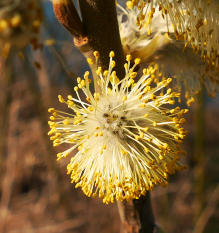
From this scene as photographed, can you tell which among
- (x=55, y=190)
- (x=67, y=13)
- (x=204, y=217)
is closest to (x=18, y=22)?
(x=67, y=13)

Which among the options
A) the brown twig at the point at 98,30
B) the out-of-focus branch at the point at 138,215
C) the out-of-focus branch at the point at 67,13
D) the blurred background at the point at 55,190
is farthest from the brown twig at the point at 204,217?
the out-of-focus branch at the point at 67,13

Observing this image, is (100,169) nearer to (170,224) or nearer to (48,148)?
(48,148)

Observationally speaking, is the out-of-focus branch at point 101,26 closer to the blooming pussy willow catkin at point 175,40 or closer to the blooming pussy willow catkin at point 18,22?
the blooming pussy willow catkin at point 175,40

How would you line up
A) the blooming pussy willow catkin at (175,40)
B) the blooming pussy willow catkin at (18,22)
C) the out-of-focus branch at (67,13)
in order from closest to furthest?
the blooming pussy willow catkin at (18,22) → the out-of-focus branch at (67,13) → the blooming pussy willow catkin at (175,40)

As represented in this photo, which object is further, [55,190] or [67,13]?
[55,190]

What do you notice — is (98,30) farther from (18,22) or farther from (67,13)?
(18,22)

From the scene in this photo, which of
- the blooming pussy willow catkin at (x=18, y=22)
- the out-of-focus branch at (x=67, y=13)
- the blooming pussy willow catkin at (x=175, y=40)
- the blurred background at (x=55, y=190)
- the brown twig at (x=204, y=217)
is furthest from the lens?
the blurred background at (x=55, y=190)
